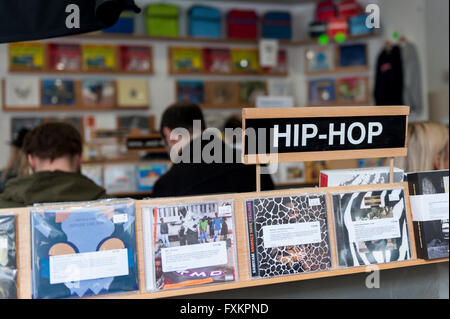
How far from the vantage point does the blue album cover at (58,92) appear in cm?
533

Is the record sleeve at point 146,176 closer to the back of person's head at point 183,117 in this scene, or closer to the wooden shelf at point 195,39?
the back of person's head at point 183,117

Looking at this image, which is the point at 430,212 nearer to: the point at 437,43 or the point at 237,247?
the point at 237,247

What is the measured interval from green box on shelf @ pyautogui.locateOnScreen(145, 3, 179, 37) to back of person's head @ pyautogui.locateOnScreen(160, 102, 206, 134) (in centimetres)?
314

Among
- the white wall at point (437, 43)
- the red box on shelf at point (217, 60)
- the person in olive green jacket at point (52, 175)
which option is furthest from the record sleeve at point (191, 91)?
the person in olive green jacket at point (52, 175)

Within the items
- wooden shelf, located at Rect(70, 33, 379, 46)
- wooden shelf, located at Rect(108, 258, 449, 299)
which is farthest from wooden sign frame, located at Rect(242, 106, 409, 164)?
wooden shelf, located at Rect(70, 33, 379, 46)

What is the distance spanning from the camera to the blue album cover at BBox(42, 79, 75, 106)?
210 inches

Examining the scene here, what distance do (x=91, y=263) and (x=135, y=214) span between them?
18cm

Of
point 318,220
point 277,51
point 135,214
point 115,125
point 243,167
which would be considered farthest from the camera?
point 277,51

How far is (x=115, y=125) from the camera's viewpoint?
5.53m

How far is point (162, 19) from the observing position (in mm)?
5637

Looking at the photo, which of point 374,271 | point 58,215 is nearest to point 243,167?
point 374,271

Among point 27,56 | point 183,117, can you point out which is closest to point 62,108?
point 27,56

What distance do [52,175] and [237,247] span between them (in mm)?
934
